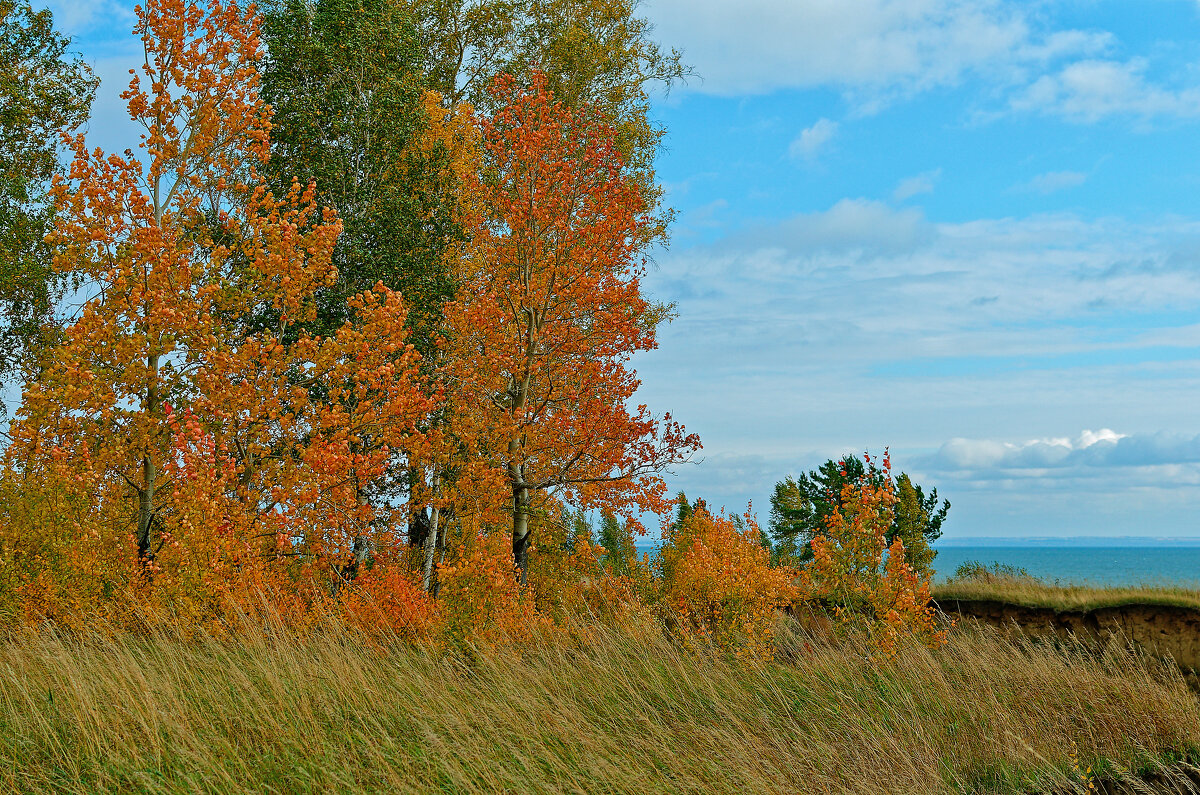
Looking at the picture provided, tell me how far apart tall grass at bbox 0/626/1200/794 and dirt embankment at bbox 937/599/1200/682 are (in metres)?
6.17

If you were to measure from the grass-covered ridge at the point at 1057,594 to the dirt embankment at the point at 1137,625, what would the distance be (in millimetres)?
108

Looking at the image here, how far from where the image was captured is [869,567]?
11.9m

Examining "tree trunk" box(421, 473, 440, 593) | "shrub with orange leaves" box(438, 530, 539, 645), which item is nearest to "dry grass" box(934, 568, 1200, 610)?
"tree trunk" box(421, 473, 440, 593)

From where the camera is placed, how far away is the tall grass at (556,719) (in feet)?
20.4

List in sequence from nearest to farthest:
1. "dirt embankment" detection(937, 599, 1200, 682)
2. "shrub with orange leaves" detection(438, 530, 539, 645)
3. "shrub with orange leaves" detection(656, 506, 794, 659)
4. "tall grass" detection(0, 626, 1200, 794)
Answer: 1. "tall grass" detection(0, 626, 1200, 794)
2. "shrub with orange leaves" detection(438, 530, 539, 645)
3. "shrub with orange leaves" detection(656, 506, 794, 659)
4. "dirt embankment" detection(937, 599, 1200, 682)

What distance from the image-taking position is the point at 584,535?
20484 mm

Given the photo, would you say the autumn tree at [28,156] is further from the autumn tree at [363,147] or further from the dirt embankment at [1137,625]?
the dirt embankment at [1137,625]

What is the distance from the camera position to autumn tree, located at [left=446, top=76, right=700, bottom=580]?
16734 millimetres

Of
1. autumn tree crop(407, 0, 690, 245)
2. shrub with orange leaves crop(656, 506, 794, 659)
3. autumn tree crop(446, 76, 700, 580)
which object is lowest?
shrub with orange leaves crop(656, 506, 794, 659)

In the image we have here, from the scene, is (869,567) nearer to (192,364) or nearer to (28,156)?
(192,364)

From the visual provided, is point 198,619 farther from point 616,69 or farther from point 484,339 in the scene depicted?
point 616,69

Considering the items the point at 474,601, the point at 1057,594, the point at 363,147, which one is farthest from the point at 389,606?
the point at 1057,594

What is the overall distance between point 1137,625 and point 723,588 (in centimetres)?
945

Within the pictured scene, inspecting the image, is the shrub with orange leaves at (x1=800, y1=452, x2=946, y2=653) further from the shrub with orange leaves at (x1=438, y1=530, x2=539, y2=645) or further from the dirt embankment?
the dirt embankment
